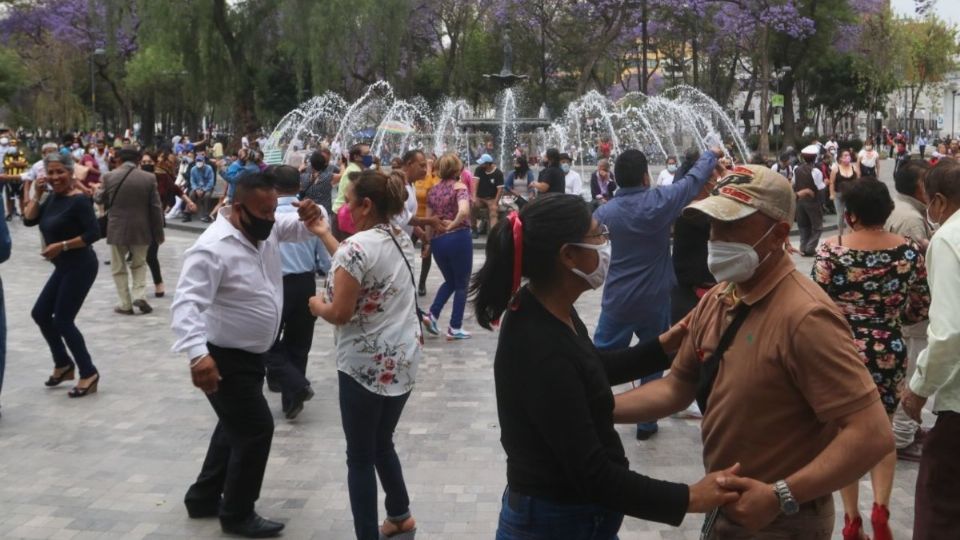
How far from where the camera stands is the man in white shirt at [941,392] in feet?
11.5

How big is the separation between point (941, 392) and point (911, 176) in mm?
2983

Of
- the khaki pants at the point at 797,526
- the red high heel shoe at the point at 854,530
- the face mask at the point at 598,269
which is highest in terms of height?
the face mask at the point at 598,269

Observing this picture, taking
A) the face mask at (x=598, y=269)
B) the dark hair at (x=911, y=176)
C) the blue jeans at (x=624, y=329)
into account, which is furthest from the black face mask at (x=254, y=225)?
the dark hair at (x=911, y=176)

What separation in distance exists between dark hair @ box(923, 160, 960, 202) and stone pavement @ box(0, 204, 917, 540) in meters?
1.81

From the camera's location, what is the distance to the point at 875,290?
485cm

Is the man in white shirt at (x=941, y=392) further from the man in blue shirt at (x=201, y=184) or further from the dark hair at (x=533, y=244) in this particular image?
the man in blue shirt at (x=201, y=184)

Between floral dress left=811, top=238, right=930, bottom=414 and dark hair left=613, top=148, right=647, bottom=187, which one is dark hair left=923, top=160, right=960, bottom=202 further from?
dark hair left=613, top=148, right=647, bottom=187

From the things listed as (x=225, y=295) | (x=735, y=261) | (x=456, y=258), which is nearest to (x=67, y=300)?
(x=225, y=295)

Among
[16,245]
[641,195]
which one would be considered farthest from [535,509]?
[16,245]

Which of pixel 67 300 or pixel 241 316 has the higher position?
pixel 241 316

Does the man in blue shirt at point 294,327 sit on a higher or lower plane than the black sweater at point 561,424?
lower

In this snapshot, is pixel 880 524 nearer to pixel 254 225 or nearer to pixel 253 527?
pixel 253 527

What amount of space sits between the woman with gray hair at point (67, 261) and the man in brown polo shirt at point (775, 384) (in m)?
6.07

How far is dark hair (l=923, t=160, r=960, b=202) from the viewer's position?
14.0 ft
